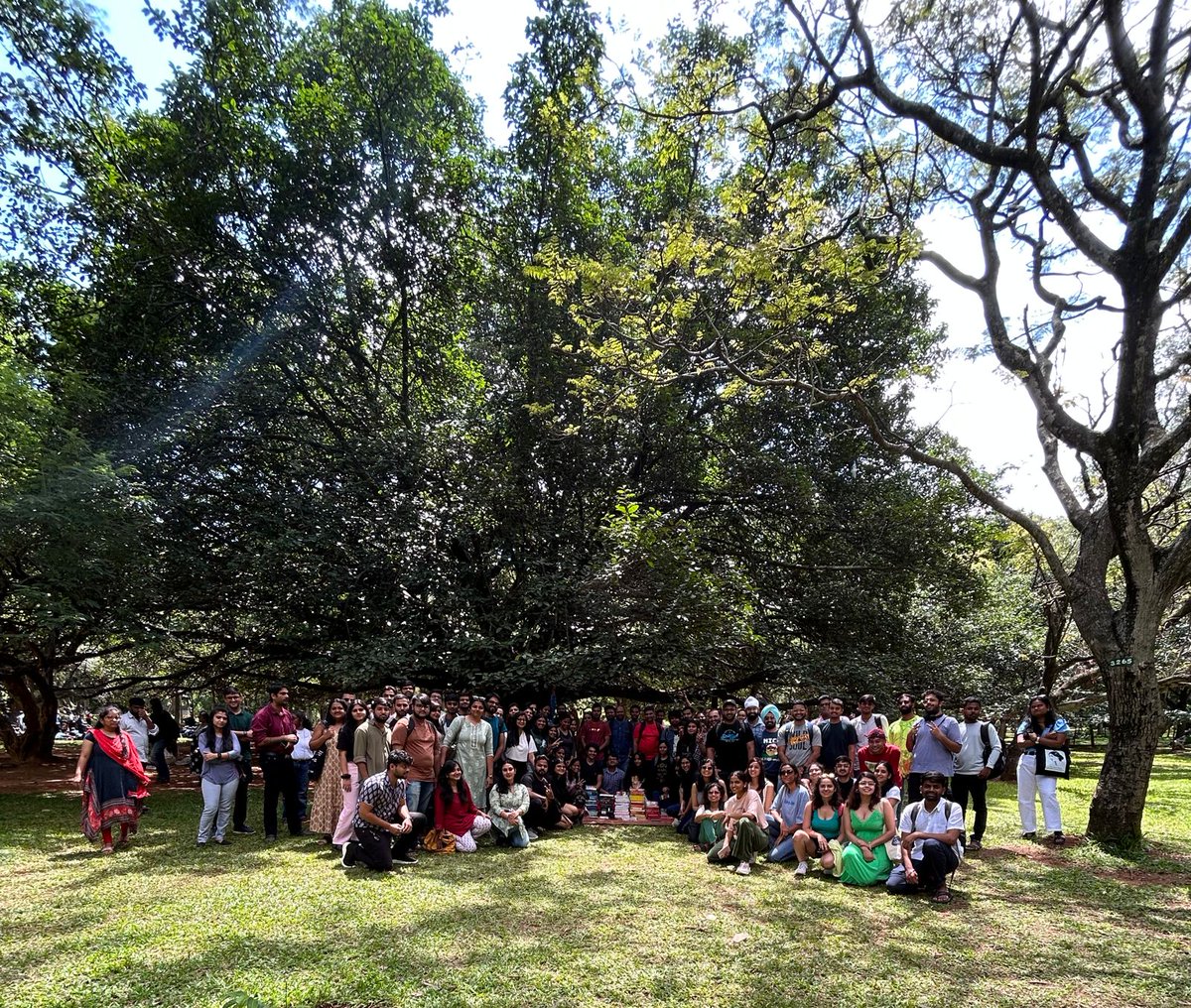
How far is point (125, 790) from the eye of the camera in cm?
755

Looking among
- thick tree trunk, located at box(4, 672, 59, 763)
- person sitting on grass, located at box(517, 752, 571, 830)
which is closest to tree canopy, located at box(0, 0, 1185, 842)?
thick tree trunk, located at box(4, 672, 59, 763)

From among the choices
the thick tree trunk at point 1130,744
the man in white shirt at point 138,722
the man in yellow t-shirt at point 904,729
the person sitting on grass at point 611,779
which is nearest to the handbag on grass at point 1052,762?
the thick tree trunk at point 1130,744

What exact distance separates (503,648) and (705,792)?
505 cm

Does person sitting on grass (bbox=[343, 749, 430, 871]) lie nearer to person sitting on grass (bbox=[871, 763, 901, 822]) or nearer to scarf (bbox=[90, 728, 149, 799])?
scarf (bbox=[90, 728, 149, 799])

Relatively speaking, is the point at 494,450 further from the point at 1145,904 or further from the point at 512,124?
the point at 1145,904

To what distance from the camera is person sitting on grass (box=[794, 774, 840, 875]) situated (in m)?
6.83

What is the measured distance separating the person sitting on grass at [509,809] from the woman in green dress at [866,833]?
3190 mm

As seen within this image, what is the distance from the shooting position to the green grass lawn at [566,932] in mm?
4070

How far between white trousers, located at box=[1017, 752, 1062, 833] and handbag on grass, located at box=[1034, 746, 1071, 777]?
0.12 metres

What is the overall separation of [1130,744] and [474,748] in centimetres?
674

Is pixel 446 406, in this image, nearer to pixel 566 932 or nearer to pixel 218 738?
pixel 218 738

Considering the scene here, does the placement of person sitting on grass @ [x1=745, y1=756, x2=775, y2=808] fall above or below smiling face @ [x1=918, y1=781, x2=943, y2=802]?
below

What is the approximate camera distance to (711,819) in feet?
26.0

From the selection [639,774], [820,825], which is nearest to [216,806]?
[639,774]
